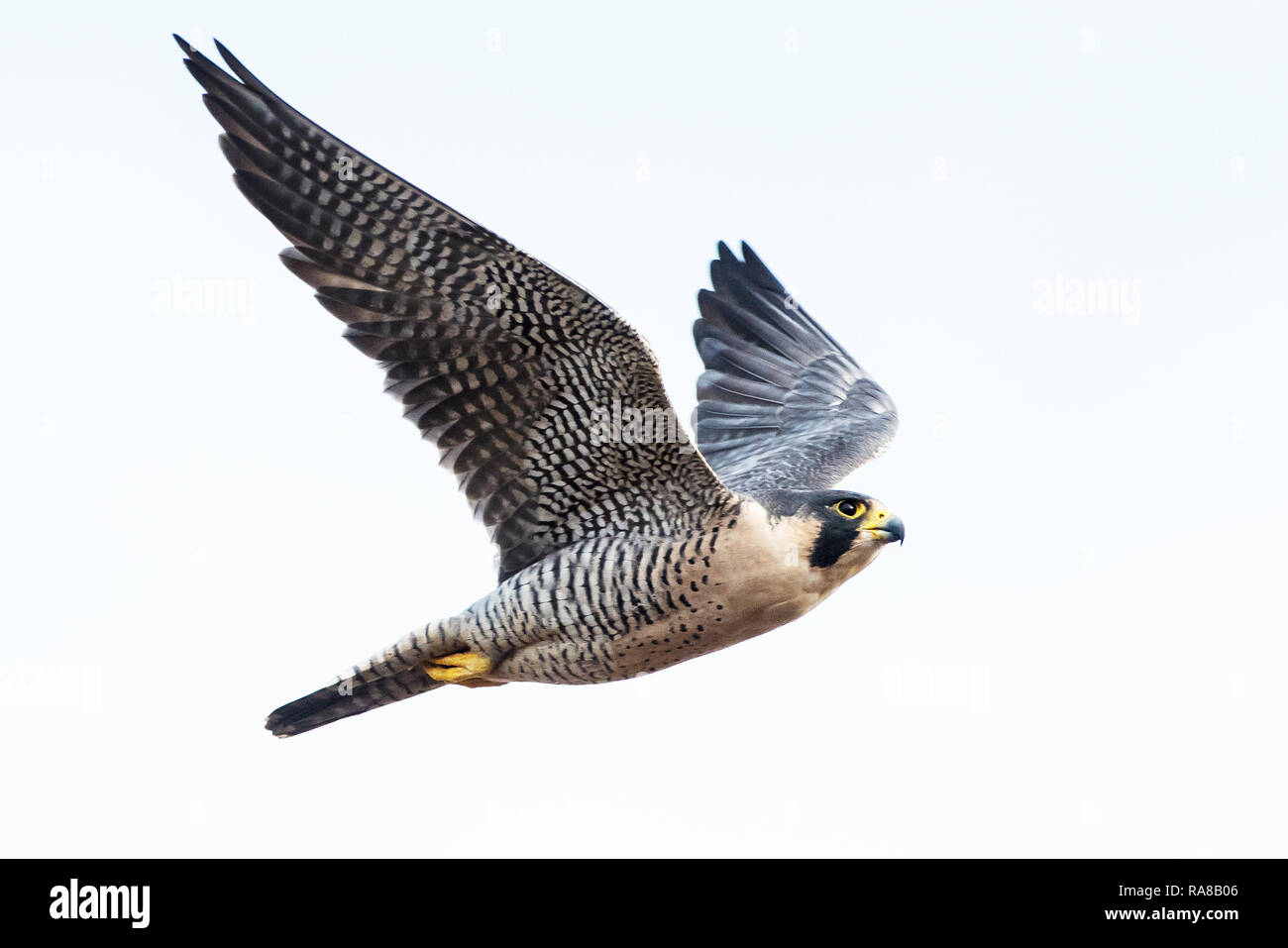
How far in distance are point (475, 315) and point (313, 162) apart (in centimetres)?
122

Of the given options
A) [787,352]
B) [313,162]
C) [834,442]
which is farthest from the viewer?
[787,352]

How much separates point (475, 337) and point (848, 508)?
2403mm

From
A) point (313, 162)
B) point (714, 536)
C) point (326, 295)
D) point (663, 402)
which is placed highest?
point (313, 162)

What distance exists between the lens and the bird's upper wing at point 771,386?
12.8m

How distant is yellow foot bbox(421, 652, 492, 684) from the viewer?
10.0 m

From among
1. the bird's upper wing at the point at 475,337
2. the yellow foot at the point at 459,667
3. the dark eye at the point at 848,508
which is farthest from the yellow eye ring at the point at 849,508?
the yellow foot at the point at 459,667

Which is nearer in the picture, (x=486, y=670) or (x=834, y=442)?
(x=486, y=670)

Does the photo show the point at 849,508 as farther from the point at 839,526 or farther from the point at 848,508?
the point at 839,526

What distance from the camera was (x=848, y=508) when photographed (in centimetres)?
976

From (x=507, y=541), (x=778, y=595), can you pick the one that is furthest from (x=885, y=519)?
(x=507, y=541)

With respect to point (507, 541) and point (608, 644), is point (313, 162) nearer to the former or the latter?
point (507, 541)

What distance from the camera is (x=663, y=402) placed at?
374 inches

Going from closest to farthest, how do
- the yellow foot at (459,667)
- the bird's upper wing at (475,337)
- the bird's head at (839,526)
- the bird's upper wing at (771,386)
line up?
the bird's upper wing at (475,337) < the bird's head at (839,526) < the yellow foot at (459,667) < the bird's upper wing at (771,386)

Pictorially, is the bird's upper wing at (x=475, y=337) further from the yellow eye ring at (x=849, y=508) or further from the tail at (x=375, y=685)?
the tail at (x=375, y=685)
